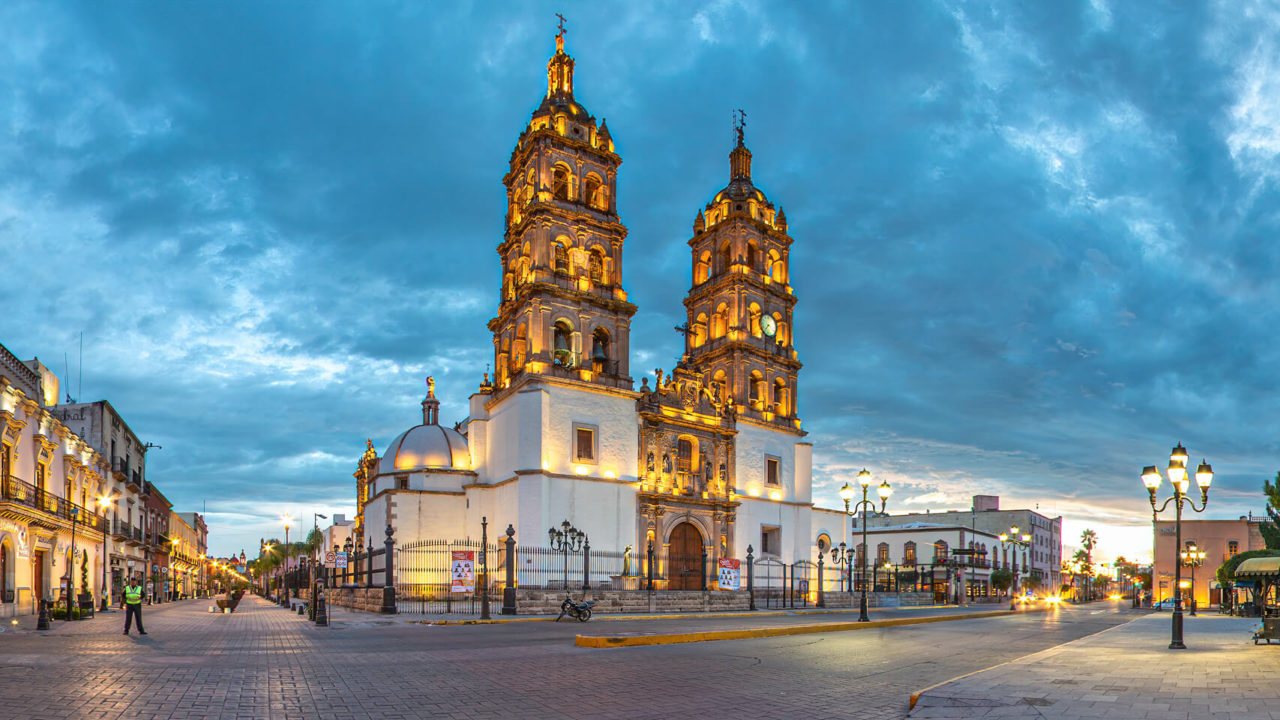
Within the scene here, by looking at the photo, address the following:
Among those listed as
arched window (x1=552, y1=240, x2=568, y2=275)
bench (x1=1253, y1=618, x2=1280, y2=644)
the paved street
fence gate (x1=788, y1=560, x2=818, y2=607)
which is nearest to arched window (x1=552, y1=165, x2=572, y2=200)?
arched window (x1=552, y1=240, x2=568, y2=275)

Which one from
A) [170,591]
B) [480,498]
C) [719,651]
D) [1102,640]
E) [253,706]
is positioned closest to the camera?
[253,706]

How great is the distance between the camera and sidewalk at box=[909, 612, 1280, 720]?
8.83m

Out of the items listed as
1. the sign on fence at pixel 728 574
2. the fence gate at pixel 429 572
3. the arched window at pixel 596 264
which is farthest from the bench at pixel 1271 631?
the arched window at pixel 596 264

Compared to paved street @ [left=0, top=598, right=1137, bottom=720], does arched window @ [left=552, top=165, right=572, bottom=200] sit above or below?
above

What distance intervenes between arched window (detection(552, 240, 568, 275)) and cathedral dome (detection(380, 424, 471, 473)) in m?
12.2

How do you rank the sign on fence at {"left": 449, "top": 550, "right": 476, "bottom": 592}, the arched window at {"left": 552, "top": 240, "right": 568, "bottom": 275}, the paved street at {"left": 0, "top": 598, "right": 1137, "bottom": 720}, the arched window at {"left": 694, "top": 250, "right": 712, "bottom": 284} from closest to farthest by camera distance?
the paved street at {"left": 0, "top": 598, "right": 1137, "bottom": 720} → the sign on fence at {"left": 449, "top": 550, "right": 476, "bottom": 592} → the arched window at {"left": 552, "top": 240, "right": 568, "bottom": 275} → the arched window at {"left": 694, "top": 250, "right": 712, "bottom": 284}

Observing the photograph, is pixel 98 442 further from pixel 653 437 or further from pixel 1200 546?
pixel 1200 546

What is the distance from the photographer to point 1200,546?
84.8 metres

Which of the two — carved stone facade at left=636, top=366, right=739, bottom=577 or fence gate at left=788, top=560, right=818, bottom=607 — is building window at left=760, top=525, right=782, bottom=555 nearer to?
fence gate at left=788, top=560, right=818, bottom=607

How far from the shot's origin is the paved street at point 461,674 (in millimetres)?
9625

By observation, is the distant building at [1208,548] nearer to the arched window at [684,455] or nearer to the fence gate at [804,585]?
the fence gate at [804,585]

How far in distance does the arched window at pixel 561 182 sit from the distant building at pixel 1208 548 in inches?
2730

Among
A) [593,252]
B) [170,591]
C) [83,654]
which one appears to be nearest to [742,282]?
[593,252]

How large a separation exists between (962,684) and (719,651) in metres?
A: 6.71
